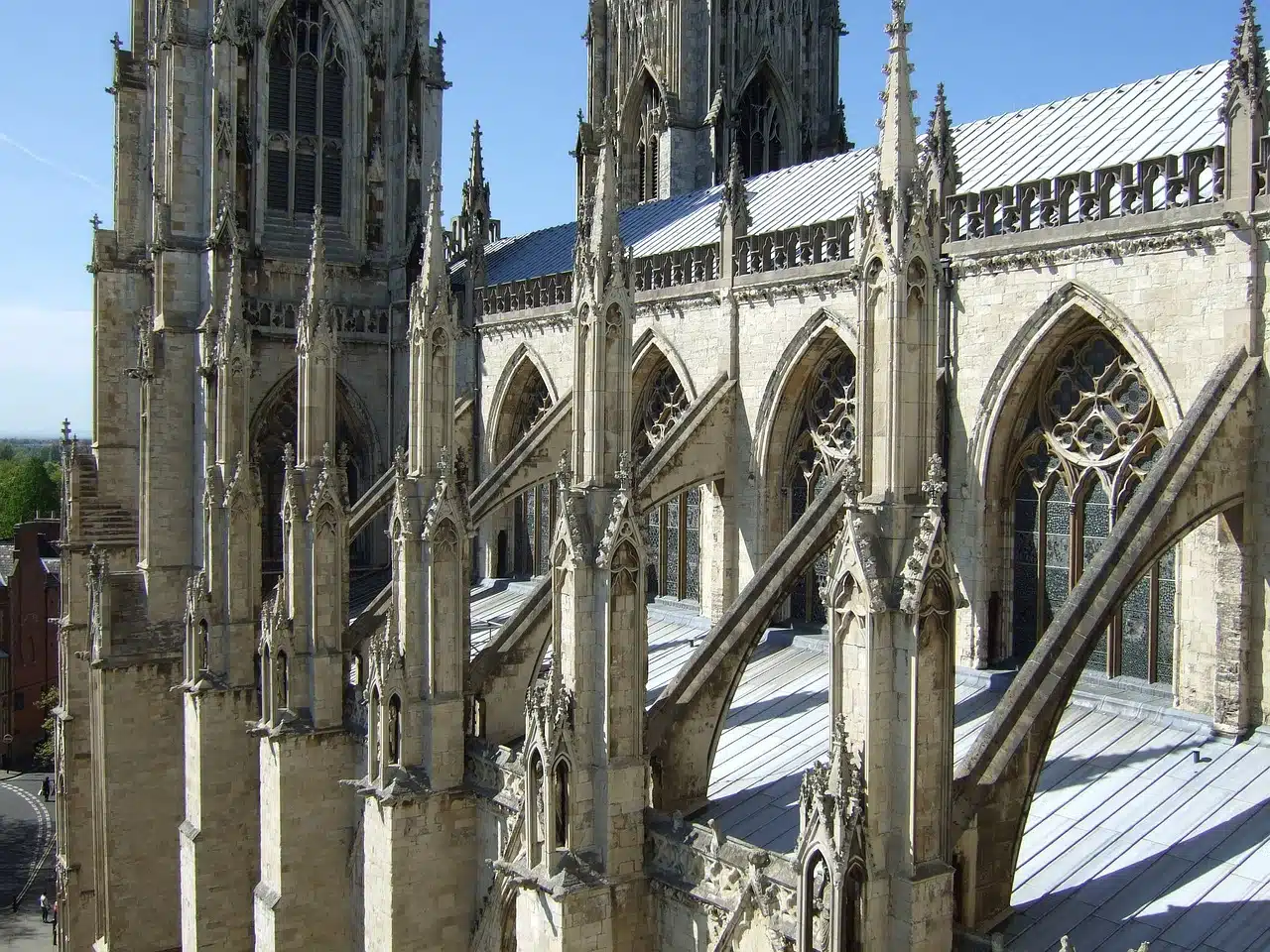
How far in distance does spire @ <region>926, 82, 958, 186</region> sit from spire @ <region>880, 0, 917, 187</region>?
6.18 metres

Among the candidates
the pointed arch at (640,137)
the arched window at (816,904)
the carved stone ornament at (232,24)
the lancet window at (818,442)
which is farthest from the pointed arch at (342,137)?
the arched window at (816,904)

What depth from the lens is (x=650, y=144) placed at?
37125mm

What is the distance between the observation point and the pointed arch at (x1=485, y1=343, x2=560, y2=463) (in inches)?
1026

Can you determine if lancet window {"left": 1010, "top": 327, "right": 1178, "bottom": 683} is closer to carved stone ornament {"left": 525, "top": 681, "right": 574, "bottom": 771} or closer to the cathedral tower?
carved stone ornament {"left": 525, "top": 681, "right": 574, "bottom": 771}

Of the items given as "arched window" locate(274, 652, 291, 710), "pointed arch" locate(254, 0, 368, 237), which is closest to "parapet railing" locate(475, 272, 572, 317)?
"pointed arch" locate(254, 0, 368, 237)

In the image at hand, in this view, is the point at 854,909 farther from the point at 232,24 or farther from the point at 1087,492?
the point at 232,24

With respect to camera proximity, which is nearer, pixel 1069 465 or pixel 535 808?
pixel 535 808

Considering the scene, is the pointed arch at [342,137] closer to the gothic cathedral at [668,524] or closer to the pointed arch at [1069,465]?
the gothic cathedral at [668,524]

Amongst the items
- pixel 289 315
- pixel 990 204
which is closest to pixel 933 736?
pixel 990 204

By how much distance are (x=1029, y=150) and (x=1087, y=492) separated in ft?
20.0

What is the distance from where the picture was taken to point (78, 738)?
3097 centimetres

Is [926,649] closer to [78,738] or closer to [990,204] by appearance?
[990,204]

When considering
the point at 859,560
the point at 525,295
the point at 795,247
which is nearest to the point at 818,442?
the point at 795,247

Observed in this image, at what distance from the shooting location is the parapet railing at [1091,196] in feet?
44.1
